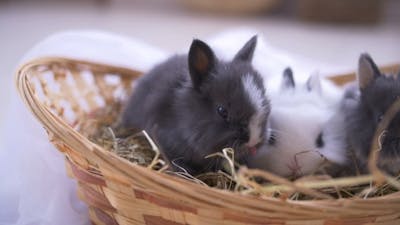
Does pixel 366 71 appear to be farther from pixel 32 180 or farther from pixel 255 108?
pixel 32 180

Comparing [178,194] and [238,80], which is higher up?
[238,80]

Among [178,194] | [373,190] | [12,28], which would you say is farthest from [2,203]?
[12,28]

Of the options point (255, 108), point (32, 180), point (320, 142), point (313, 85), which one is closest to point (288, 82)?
point (313, 85)

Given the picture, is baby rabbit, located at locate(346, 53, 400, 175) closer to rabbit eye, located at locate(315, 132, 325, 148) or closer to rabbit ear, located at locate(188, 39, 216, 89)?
rabbit eye, located at locate(315, 132, 325, 148)

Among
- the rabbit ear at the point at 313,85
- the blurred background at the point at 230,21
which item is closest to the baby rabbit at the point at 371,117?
the rabbit ear at the point at 313,85

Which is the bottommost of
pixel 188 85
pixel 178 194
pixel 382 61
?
pixel 382 61

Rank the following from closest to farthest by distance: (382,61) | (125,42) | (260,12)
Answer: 1. (125,42)
2. (382,61)
3. (260,12)

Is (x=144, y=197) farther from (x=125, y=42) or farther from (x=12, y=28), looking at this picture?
(x=12, y=28)
